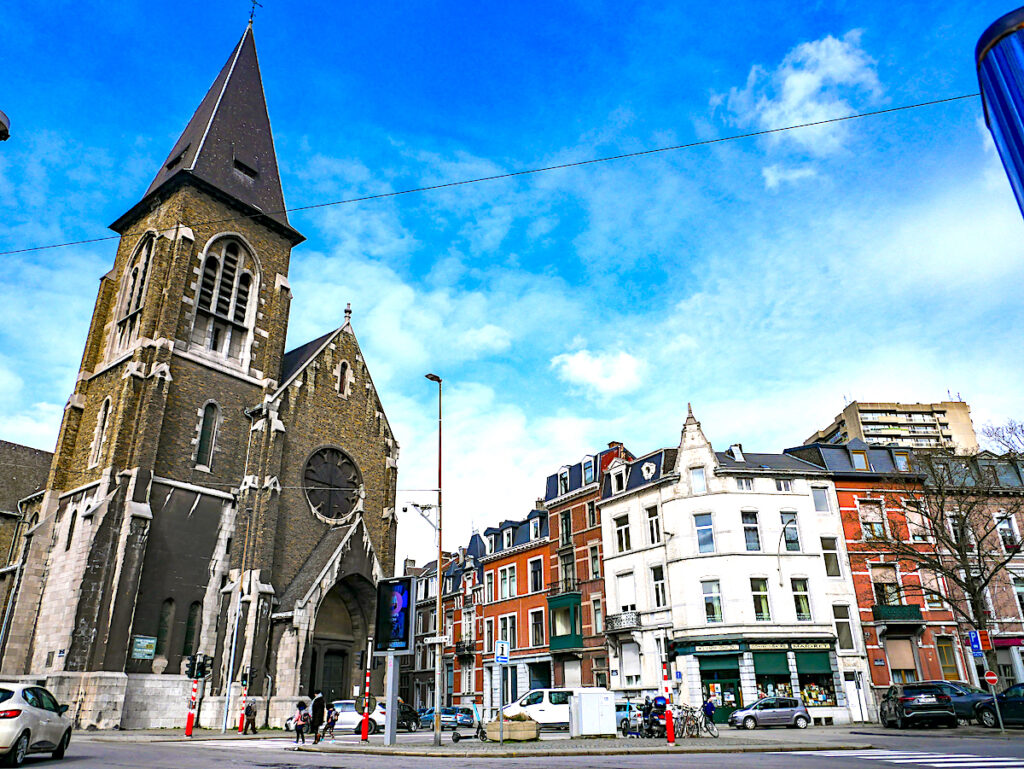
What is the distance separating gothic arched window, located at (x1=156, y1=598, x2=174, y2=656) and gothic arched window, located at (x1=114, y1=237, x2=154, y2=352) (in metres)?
11.6

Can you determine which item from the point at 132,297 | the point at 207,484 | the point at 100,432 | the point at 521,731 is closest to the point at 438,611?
the point at 521,731

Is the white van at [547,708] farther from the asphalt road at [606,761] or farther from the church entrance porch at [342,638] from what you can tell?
the asphalt road at [606,761]

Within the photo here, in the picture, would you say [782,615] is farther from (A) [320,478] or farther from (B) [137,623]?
(B) [137,623]

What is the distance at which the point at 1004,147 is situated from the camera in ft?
12.3

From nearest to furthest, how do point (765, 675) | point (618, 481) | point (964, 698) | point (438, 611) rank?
point (438, 611)
point (964, 698)
point (765, 675)
point (618, 481)

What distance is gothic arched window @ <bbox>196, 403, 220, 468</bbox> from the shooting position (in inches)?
1190

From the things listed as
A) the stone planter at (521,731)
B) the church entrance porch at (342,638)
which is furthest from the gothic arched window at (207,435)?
the stone planter at (521,731)

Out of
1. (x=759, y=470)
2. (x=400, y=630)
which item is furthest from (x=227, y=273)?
(x=759, y=470)

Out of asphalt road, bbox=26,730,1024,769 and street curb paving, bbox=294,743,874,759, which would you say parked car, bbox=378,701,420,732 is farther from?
asphalt road, bbox=26,730,1024,769

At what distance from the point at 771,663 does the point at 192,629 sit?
24592 mm

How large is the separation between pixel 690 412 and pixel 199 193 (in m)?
26.3

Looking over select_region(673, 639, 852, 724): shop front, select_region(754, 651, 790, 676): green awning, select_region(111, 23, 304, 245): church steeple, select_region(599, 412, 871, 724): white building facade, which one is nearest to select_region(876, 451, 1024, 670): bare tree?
select_region(599, 412, 871, 724): white building facade

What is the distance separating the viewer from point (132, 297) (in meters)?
33.1

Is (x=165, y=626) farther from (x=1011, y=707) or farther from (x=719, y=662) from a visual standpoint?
(x=1011, y=707)
